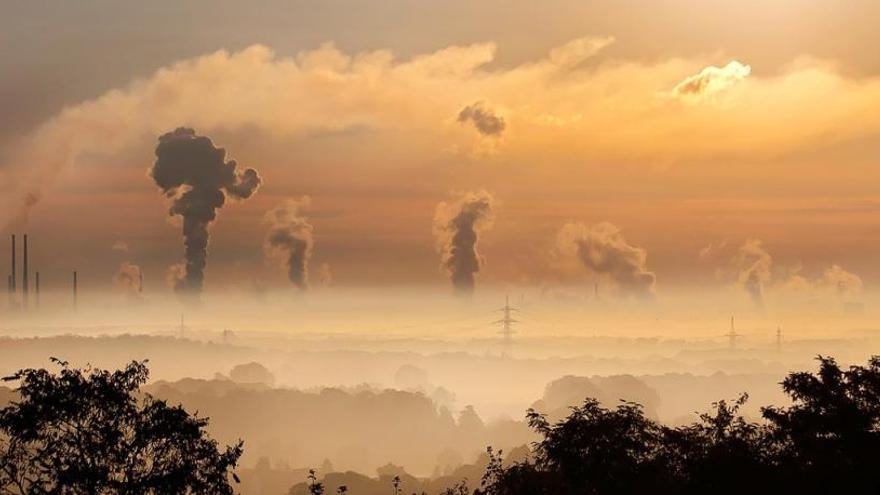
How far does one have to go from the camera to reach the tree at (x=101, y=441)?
41156 millimetres

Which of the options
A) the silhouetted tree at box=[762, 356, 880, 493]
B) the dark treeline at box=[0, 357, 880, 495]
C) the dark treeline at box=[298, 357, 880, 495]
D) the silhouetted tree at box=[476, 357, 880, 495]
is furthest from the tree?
the silhouetted tree at box=[762, 356, 880, 493]

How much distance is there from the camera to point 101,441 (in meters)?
42.0

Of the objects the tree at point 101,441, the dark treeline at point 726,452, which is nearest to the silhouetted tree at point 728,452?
the dark treeline at point 726,452

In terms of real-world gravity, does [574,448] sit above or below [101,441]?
below

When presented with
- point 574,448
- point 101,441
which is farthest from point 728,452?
point 101,441

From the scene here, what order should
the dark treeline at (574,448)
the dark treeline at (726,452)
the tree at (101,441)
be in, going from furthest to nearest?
the dark treeline at (726,452)
the dark treeline at (574,448)
the tree at (101,441)

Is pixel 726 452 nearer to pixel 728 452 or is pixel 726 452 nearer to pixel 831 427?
pixel 728 452

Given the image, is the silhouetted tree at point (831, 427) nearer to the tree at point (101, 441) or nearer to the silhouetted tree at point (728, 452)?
the silhouetted tree at point (728, 452)

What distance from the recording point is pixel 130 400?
44094mm

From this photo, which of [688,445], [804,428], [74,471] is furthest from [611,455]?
[74,471]

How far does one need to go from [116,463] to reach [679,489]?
22.5 meters

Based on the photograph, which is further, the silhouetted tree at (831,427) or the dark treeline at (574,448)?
the silhouetted tree at (831,427)

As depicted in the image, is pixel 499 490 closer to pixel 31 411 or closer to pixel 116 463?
pixel 116 463

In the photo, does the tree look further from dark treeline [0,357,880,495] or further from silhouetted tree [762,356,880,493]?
silhouetted tree [762,356,880,493]
